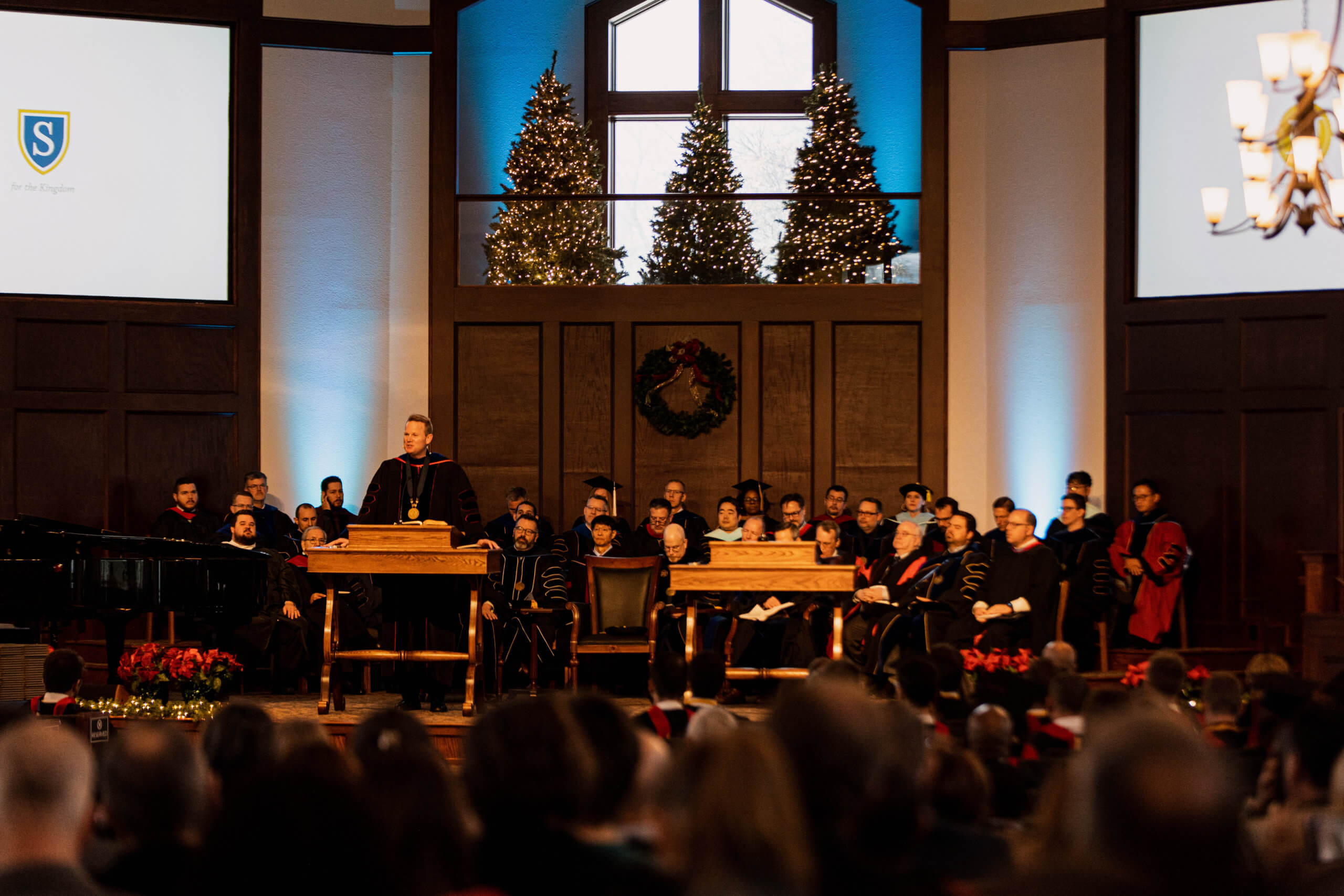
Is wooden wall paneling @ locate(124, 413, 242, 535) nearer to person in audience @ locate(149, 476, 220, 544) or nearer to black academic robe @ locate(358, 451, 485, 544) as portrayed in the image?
person in audience @ locate(149, 476, 220, 544)

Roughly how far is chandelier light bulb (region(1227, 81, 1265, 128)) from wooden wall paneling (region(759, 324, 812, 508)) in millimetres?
4497

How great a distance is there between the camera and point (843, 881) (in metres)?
2.04

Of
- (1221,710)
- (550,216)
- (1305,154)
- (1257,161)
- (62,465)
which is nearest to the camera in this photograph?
(1221,710)

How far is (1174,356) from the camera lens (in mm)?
10078

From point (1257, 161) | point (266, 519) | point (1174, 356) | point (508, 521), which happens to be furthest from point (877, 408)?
point (266, 519)

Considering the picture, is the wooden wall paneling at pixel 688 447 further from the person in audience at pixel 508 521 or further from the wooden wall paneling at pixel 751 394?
the person in audience at pixel 508 521

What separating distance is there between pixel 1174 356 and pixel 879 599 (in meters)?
3.41

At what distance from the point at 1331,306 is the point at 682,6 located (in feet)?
19.6

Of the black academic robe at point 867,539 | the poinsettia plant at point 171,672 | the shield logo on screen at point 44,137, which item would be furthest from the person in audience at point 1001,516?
the shield logo on screen at point 44,137

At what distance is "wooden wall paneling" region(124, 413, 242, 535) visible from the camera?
34.2ft

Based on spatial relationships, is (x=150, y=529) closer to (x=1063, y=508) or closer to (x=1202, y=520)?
(x=1063, y=508)

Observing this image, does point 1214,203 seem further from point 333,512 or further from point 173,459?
point 173,459

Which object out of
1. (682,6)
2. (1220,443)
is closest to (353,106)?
(682,6)

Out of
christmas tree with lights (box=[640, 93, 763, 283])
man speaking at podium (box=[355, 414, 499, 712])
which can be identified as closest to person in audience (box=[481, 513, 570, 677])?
man speaking at podium (box=[355, 414, 499, 712])
